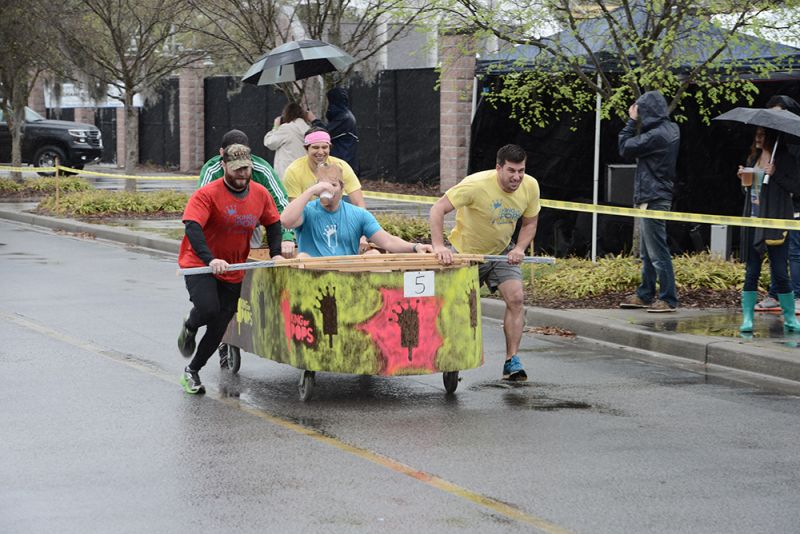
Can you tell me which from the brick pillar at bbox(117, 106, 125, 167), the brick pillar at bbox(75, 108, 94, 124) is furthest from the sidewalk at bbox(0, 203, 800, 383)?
the brick pillar at bbox(75, 108, 94, 124)

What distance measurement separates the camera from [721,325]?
11.8 metres

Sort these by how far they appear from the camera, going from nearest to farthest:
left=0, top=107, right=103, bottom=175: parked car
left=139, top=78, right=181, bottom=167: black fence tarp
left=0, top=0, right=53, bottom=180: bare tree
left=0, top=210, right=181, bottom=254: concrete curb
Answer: left=0, top=210, right=181, bottom=254: concrete curb, left=0, top=0, right=53, bottom=180: bare tree, left=0, top=107, right=103, bottom=175: parked car, left=139, top=78, right=181, bottom=167: black fence tarp

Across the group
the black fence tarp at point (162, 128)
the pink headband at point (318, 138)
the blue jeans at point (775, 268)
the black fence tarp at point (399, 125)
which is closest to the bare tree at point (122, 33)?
the black fence tarp at point (399, 125)

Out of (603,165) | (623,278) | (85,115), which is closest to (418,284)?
(623,278)

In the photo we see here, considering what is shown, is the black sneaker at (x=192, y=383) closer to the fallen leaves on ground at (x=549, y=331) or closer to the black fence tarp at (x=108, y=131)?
the fallen leaves on ground at (x=549, y=331)

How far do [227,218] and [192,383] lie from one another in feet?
3.77

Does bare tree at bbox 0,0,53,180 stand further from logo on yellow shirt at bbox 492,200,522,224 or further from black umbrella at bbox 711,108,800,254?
logo on yellow shirt at bbox 492,200,522,224

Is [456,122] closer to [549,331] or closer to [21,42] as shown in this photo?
[21,42]

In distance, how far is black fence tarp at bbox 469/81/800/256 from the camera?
15680mm

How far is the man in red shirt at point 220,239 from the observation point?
8.77 metres

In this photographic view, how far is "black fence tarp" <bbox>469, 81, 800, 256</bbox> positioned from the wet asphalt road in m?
4.81

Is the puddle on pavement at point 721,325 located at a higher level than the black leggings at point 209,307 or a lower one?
lower

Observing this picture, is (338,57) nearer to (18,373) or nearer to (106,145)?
(18,373)

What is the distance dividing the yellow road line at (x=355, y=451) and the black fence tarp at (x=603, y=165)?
6.99 meters
